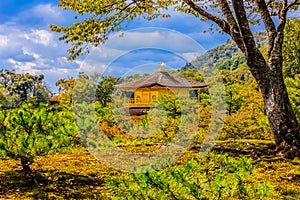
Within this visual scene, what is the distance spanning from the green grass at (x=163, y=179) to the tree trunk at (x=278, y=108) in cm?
22

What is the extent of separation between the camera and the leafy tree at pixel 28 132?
98.5 inches

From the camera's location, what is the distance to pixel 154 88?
29.8 feet

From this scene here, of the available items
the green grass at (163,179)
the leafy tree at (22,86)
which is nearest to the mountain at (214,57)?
the green grass at (163,179)

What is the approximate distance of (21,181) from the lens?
2.82 metres

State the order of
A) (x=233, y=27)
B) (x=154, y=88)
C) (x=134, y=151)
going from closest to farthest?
1. (x=233, y=27)
2. (x=134, y=151)
3. (x=154, y=88)

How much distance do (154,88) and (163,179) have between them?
761 centimetres

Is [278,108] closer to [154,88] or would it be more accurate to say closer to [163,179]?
[163,179]

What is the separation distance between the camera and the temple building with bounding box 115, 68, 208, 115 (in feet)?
21.6

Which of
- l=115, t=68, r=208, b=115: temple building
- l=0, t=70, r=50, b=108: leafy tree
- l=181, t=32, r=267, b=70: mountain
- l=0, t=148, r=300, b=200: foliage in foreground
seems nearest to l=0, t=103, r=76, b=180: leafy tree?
l=0, t=148, r=300, b=200: foliage in foreground

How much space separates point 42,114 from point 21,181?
69cm

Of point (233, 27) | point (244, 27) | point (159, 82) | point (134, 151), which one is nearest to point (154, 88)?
point (159, 82)

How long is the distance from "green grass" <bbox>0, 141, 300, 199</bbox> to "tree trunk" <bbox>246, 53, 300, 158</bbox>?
8.8 inches

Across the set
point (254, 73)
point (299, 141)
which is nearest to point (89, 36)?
point (254, 73)

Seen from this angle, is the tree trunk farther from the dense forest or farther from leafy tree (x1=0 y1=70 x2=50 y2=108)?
leafy tree (x1=0 y1=70 x2=50 y2=108)
